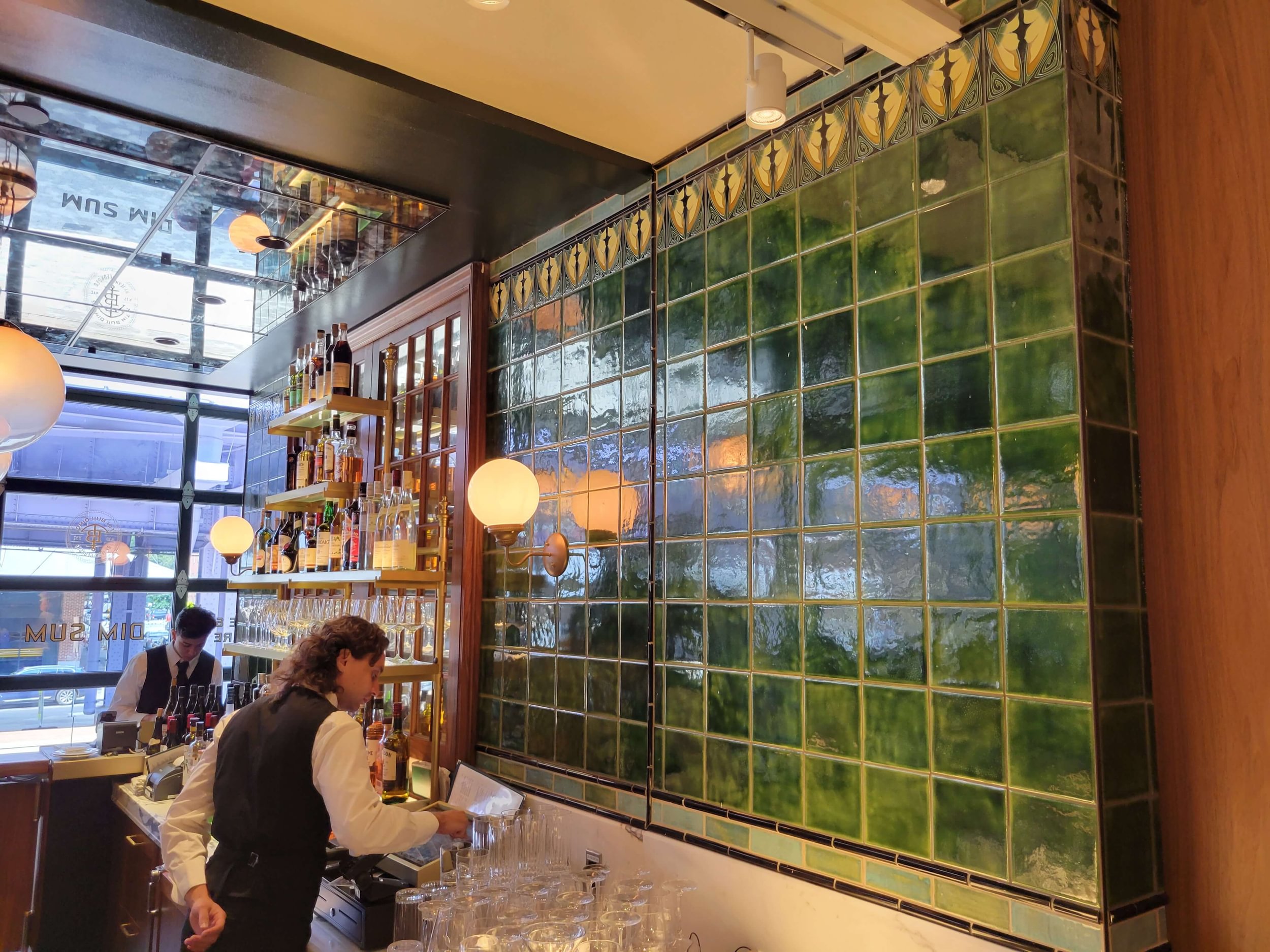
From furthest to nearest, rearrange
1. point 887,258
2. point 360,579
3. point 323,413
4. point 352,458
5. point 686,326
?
point 323,413
point 352,458
point 360,579
point 686,326
point 887,258

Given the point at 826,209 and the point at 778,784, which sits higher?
the point at 826,209

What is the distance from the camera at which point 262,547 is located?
5469mm

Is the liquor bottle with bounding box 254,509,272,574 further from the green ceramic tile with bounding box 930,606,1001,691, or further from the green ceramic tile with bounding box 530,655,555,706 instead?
the green ceramic tile with bounding box 930,606,1001,691

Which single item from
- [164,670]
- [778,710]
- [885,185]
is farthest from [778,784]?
[164,670]

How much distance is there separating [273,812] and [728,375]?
5.52ft

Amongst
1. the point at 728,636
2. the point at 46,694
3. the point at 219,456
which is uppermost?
the point at 219,456

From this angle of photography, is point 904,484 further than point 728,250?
No

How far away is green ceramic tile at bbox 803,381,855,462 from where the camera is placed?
85.6 inches

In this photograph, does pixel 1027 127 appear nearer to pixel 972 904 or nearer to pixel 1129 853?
pixel 1129 853

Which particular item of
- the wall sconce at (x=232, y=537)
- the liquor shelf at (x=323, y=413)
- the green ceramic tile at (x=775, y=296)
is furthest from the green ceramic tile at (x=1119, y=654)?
the wall sconce at (x=232, y=537)

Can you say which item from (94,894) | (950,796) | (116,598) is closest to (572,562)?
(950,796)

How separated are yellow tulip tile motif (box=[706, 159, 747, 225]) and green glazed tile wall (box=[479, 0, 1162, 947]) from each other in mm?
11

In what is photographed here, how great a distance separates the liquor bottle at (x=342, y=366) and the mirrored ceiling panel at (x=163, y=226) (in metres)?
0.28

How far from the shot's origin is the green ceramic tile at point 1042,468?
1.73 meters
